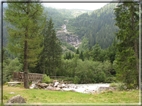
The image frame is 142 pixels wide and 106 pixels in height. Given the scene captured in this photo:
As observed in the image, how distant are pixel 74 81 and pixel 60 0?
5993 mm

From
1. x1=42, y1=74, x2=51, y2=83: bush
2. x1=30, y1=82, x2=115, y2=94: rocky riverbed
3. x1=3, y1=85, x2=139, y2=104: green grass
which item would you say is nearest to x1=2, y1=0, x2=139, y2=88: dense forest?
x1=42, y1=74, x2=51, y2=83: bush

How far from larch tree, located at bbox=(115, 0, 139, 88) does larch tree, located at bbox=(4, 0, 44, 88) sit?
364 centimetres

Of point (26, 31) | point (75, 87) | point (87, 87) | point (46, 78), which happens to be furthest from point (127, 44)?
point (26, 31)

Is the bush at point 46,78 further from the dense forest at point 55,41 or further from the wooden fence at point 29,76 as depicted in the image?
the wooden fence at point 29,76

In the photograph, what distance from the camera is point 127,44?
9117 mm

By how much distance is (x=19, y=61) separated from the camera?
8758 mm

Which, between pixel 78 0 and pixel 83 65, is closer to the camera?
pixel 78 0

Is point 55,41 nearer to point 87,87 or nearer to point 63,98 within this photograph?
point 87,87

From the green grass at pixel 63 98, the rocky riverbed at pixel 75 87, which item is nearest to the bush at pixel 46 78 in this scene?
the rocky riverbed at pixel 75 87

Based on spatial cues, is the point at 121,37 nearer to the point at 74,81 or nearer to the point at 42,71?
the point at 74,81

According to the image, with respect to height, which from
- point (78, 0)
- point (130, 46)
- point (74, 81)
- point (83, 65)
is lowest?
point (74, 81)

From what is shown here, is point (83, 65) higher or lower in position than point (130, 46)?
lower

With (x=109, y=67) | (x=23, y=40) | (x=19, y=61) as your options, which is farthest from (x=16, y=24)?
(x=109, y=67)

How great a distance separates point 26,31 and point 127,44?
4923mm
